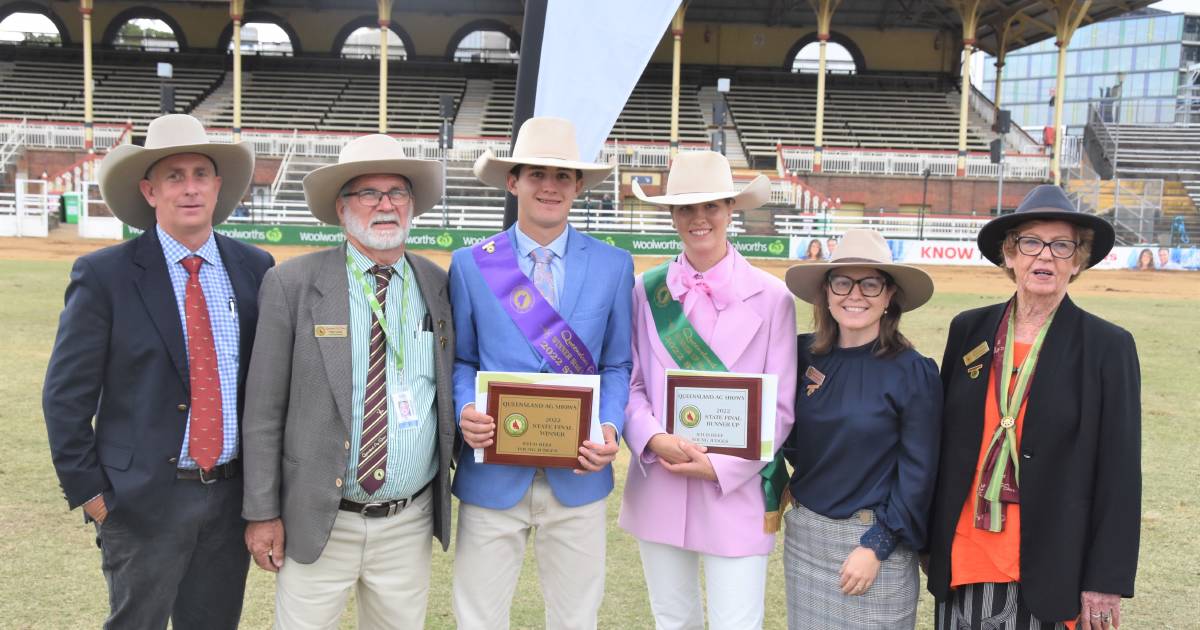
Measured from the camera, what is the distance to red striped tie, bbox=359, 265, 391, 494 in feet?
9.46

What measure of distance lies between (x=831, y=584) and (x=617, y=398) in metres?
0.91

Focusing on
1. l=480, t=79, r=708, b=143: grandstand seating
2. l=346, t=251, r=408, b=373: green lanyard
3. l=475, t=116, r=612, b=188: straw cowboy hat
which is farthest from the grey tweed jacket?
l=480, t=79, r=708, b=143: grandstand seating

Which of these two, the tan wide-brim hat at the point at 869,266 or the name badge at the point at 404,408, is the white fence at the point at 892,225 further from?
the name badge at the point at 404,408

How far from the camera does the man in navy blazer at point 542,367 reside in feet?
10.0

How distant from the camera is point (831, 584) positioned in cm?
293

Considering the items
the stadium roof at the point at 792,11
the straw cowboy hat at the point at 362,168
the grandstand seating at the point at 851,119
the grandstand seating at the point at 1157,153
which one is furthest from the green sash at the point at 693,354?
the grandstand seating at the point at 1157,153

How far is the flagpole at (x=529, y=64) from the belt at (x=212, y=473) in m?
1.57

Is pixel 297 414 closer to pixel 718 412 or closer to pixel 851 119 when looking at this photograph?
pixel 718 412

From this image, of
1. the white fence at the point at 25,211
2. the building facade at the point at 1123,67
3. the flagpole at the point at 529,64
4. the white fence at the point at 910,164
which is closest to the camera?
the flagpole at the point at 529,64

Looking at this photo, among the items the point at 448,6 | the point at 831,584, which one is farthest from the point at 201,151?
the point at 448,6

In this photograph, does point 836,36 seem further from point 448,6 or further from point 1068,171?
point 448,6

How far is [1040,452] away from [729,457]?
94 centimetres

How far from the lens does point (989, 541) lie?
279 centimetres

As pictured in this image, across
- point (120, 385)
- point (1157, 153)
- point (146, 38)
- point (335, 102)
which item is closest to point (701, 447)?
point (120, 385)
